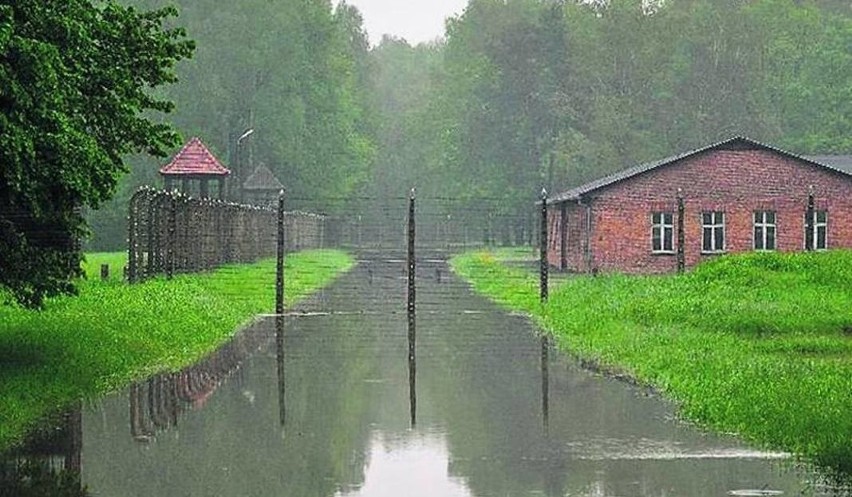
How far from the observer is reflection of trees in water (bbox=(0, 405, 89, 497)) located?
11439 millimetres

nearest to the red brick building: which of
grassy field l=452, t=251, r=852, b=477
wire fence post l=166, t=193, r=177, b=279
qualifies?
grassy field l=452, t=251, r=852, b=477

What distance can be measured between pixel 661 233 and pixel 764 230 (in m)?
3.47

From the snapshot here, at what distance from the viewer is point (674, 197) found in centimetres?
5350

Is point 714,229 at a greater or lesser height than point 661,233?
greater

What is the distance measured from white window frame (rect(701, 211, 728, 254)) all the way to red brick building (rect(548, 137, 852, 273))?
0.03 metres

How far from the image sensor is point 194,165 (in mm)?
58000

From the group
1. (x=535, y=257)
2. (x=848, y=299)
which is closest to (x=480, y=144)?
(x=535, y=257)

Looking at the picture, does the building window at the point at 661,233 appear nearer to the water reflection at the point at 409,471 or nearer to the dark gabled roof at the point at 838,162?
the dark gabled roof at the point at 838,162

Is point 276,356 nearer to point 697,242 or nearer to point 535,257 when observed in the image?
point 697,242

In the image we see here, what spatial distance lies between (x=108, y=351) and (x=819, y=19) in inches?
3555

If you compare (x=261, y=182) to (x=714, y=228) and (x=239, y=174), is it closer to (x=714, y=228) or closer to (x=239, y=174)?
(x=239, y=174)

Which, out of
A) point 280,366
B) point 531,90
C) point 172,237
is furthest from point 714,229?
point 531,90

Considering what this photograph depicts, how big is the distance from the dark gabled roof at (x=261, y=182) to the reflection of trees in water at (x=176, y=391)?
51.2 metres

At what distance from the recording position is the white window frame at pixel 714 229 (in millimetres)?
54000
